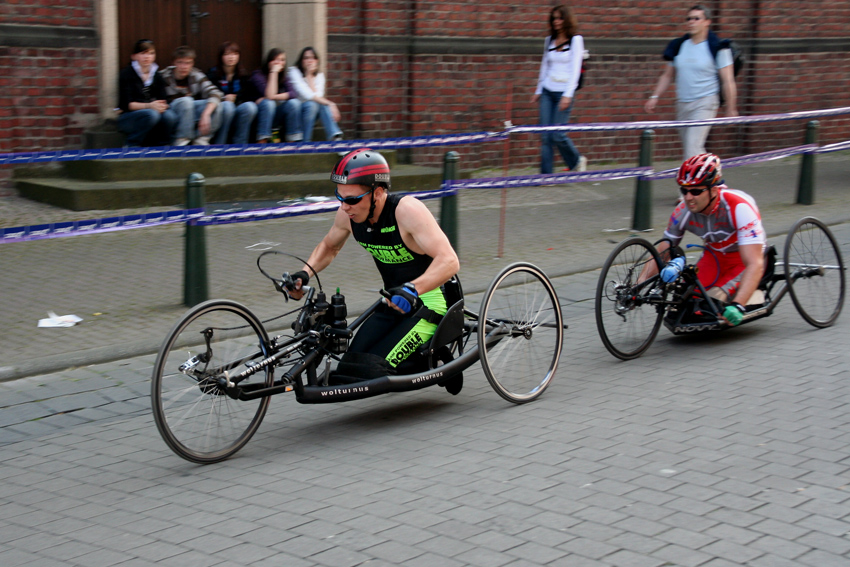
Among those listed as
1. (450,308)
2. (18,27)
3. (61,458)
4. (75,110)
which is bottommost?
(61,458)

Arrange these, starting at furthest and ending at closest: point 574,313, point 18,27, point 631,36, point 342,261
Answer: point 631,36 < point 18,27 < point 342,261 < point 574,313

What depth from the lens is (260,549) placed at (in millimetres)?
3947

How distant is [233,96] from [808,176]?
7622 mm

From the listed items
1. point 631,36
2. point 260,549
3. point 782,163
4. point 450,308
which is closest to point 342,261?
point 450,308

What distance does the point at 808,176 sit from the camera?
1312 centimetres

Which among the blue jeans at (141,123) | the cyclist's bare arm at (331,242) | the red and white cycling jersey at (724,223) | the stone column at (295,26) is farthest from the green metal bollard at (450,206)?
the stone column at (295,26)

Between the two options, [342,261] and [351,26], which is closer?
[342,261]

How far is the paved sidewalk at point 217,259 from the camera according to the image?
23.3 feet

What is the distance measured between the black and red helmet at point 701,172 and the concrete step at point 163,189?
5.87 metres

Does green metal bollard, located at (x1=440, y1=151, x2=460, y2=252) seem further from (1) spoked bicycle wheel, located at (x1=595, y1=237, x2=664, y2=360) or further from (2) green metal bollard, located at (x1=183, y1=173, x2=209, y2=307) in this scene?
(1) spoked bicycle wheel, located at (x1=595, y1=237, x2=664, y2=360)

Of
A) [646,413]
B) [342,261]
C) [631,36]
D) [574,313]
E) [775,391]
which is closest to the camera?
[646,413]

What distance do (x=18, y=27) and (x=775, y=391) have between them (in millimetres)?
9062

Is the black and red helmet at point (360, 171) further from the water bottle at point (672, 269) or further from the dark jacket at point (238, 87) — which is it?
the dark jacket at point (238, 87)

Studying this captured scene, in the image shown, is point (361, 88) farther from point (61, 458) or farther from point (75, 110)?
point (61, 458)
